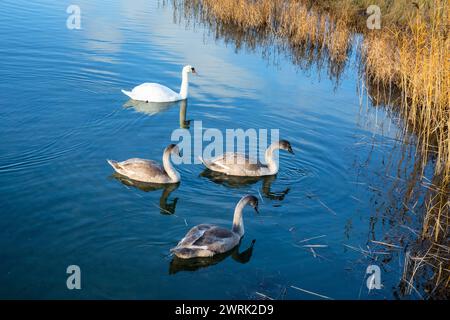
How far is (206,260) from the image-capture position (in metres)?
7.79

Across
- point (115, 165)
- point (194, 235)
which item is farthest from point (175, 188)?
point (194, 235)

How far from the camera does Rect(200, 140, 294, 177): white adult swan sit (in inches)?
410

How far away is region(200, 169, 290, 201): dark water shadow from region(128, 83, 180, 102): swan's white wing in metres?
3.53

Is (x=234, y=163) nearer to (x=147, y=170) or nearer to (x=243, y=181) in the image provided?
(x=243, y=181)

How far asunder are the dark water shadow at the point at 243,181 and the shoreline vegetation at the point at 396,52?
254 centimetres

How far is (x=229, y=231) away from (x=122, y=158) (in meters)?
3.41

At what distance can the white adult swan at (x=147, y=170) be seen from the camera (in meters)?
9.74

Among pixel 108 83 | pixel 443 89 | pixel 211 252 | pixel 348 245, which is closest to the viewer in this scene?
pixel 211 252

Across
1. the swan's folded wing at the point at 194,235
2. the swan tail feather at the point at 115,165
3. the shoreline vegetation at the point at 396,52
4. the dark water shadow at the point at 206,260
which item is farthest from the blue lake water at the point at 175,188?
the shoreline vegetation at the point at 396,52

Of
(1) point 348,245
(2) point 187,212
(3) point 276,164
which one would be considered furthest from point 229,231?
(3) point 276,164

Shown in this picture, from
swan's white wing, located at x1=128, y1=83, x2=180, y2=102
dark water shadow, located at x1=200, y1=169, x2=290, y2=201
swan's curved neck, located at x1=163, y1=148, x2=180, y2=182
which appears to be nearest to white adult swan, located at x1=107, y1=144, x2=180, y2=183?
swan's curved neck, located at x1=163, y1=148, x2=180, y2=182

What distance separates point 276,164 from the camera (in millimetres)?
10781

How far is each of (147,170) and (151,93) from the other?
4.13m
